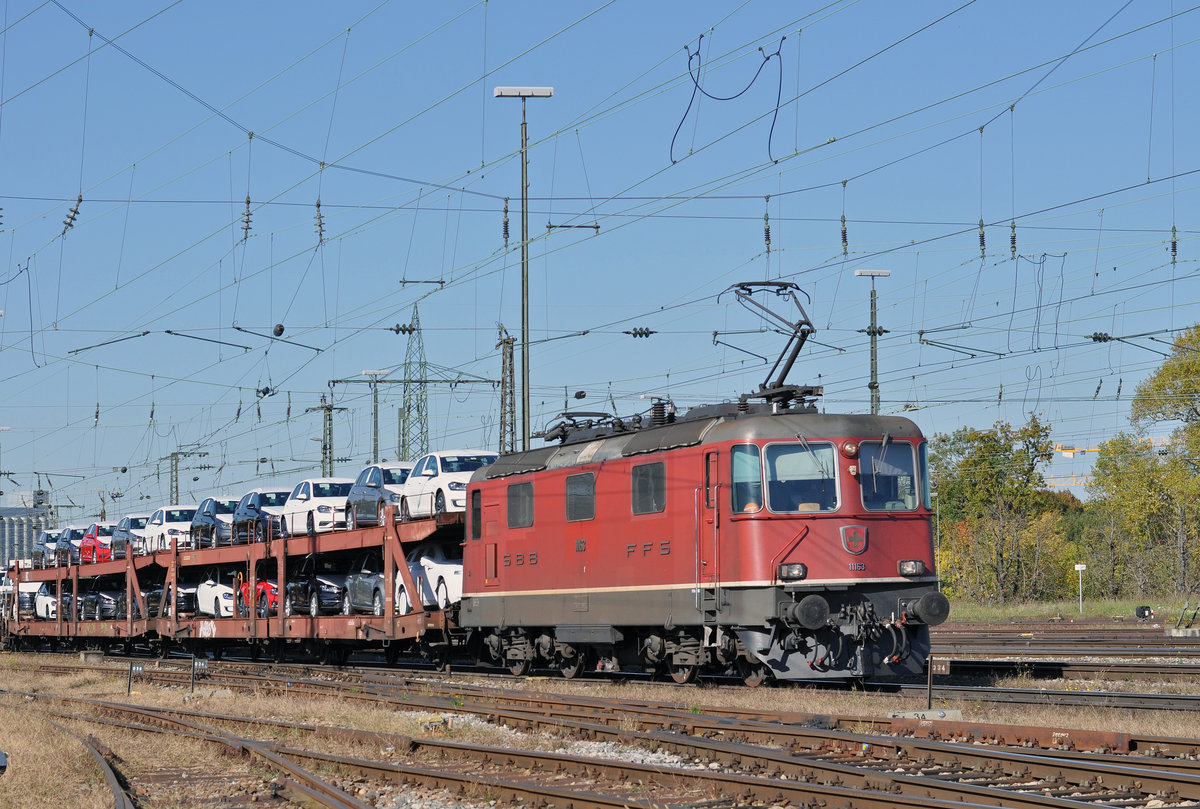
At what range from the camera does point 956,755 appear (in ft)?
37.4

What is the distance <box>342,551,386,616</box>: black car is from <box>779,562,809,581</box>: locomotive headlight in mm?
11805

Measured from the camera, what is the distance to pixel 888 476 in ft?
60.1

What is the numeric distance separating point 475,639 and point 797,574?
30.6ft

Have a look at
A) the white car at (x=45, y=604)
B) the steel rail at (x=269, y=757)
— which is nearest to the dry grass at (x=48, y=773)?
the steel rail at (x=269, y=757)

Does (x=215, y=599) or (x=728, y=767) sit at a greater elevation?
(x=215, y=599)

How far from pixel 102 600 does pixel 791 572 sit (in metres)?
31.7

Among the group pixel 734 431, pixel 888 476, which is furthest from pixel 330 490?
pixel 888 476

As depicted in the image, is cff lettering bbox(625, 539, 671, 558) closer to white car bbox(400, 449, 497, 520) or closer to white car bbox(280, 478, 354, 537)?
white car bbox(400, 449, 497, 520)

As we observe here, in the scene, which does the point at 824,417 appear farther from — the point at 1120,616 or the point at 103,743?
the point at 1120,616

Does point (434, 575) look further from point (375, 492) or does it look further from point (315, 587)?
point (315, 587)

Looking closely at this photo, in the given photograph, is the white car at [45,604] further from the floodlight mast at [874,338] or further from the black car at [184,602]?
the floodlight mast at [874,338]

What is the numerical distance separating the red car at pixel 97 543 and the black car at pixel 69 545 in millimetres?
256

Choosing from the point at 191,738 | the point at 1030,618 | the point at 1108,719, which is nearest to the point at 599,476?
the point at 191,738

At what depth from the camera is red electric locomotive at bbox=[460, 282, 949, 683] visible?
17609mm
